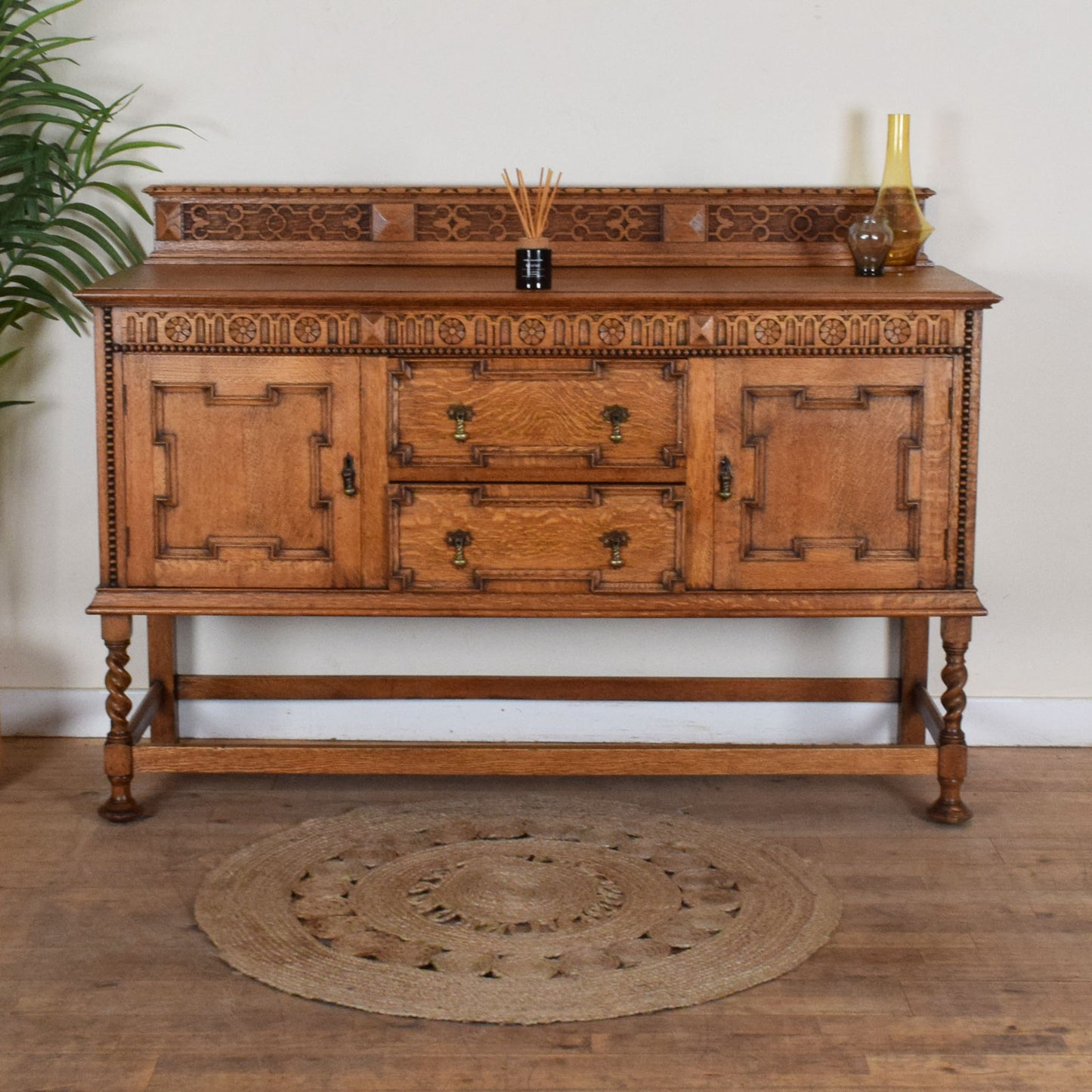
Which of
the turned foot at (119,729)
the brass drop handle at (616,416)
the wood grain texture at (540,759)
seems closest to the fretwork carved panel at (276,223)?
the brass drop handle at (616,416)

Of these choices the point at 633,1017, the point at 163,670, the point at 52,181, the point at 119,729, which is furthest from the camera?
the point at 163,670

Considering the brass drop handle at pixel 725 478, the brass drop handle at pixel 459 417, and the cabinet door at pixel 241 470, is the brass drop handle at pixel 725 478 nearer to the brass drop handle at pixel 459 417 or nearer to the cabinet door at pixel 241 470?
the brass drop handle at pixel 459 417

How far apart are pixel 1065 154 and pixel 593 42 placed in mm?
1037

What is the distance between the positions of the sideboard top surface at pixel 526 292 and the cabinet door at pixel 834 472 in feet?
0.39

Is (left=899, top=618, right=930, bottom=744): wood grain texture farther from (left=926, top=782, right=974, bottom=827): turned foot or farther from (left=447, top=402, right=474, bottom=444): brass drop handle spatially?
(left=447, top=402, right=474, bottom=444): brass drop handle

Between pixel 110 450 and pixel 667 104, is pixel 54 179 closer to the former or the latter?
pixel 110 450

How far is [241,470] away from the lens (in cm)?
277

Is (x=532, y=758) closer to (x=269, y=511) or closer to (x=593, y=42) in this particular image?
(x=269, y=511)

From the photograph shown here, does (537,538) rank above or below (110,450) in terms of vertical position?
below

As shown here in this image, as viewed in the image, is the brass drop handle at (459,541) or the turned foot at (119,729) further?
the turned foot at (119,729)

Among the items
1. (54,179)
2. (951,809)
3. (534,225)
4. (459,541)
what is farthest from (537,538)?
(54,179)

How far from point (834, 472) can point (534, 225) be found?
2.58ft

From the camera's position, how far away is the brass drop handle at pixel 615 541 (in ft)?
9.15

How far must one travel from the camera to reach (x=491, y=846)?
2816 millimetres
